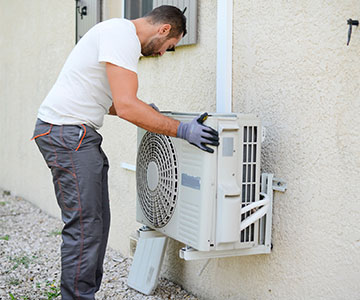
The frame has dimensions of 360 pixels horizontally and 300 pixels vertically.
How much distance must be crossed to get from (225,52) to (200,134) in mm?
846

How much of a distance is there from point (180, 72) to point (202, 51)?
0.98 feet

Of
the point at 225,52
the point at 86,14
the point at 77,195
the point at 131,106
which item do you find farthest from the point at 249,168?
the point at 86,14

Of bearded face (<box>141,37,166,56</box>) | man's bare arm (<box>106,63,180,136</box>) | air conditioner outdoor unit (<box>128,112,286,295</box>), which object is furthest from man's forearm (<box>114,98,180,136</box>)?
bearded face (<box>141,37,166,56</box>)

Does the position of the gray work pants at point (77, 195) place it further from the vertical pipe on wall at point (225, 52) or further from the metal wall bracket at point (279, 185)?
the metal wall bracket at point (279, 185)

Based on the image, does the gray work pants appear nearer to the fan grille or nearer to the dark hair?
the fan grille

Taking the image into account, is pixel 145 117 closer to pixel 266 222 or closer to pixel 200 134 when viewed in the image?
pixel 200 134

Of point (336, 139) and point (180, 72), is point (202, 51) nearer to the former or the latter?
point (180, 72)

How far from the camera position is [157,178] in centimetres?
272

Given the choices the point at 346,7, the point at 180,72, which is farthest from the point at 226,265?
the point at 346,7

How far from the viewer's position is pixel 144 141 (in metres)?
2.88

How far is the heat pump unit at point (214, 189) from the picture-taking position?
2.36m

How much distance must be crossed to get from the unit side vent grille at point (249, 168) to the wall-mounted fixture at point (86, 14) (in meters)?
2.72

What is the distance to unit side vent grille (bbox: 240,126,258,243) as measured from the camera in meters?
2.48

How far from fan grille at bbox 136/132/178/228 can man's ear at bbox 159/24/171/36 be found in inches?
21.6
